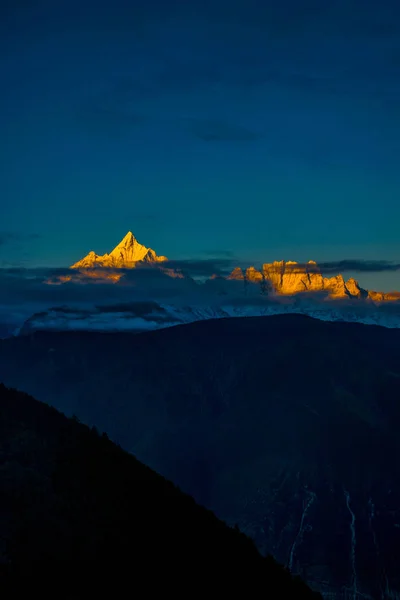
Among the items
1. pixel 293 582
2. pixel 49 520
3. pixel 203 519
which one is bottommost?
pixel 293 582

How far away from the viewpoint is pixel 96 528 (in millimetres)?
127438

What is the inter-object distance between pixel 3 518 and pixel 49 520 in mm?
6491

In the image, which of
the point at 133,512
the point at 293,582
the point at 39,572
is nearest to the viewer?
the point at 39,572

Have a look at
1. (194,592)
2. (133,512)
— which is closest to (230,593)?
(194,592)

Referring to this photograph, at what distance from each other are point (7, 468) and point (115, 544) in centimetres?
1790

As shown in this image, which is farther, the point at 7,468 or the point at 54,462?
the point at 54,462

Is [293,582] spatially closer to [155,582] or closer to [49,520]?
[155,582]

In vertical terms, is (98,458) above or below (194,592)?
above

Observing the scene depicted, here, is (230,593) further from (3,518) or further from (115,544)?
(3,518)

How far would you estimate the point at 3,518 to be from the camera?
116 metres

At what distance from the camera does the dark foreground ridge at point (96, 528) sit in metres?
115

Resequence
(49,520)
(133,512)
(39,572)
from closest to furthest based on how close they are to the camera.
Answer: (39,572)
(49,520)
(133,512)

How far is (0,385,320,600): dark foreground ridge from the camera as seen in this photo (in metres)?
115

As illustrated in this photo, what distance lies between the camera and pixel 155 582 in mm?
125125
